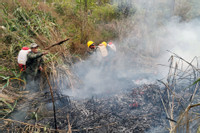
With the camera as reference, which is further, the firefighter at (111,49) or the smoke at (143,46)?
the firefighter at (111,49)

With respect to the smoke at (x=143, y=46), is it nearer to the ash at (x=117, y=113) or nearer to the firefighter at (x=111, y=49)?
the firefighter at (x=111, y=49)

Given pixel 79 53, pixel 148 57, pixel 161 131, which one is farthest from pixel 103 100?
pixel 148 57

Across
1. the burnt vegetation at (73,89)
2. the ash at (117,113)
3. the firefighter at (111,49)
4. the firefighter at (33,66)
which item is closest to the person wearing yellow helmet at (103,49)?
the firefighter at (111,49)

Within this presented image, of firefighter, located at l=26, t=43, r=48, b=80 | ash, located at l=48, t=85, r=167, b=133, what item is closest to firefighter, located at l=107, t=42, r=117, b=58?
ash, located at l=48, t=85, r=167, b=133

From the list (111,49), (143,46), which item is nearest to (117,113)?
(111,49)

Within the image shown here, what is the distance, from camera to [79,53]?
8.25 meters

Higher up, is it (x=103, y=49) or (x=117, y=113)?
(x=103, y=49)

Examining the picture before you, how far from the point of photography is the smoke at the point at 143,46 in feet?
21.4

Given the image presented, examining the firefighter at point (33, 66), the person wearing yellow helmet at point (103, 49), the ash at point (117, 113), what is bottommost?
the ash at point (117, 113)

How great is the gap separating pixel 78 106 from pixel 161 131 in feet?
8.14

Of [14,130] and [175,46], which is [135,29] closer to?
[175,46]

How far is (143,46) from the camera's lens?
Result: 9.23 m

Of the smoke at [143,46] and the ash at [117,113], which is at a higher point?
the smoke at [143,46]

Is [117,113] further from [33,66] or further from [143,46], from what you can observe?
[143,46]
